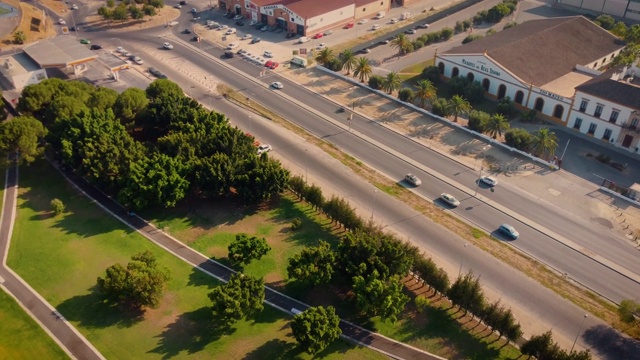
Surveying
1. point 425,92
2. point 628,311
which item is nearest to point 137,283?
point 628,311

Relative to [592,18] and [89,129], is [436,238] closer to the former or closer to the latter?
[89,129]

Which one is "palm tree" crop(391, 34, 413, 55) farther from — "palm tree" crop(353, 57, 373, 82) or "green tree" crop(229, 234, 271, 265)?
"green tree" crop(229, 234, 271, 265)

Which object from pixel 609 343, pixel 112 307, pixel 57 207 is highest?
pixel 609 343

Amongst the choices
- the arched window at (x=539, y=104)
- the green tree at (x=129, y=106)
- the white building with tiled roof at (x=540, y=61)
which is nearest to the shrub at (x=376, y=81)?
the white building with tiled roof at (x=540, y=61)

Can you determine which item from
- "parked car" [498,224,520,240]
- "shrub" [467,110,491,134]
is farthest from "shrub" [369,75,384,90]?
"parked car" [498,224,520,240]

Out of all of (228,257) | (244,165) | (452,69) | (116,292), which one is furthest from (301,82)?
(116,292)

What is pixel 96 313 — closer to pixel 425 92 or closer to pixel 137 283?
pixel 137 283
